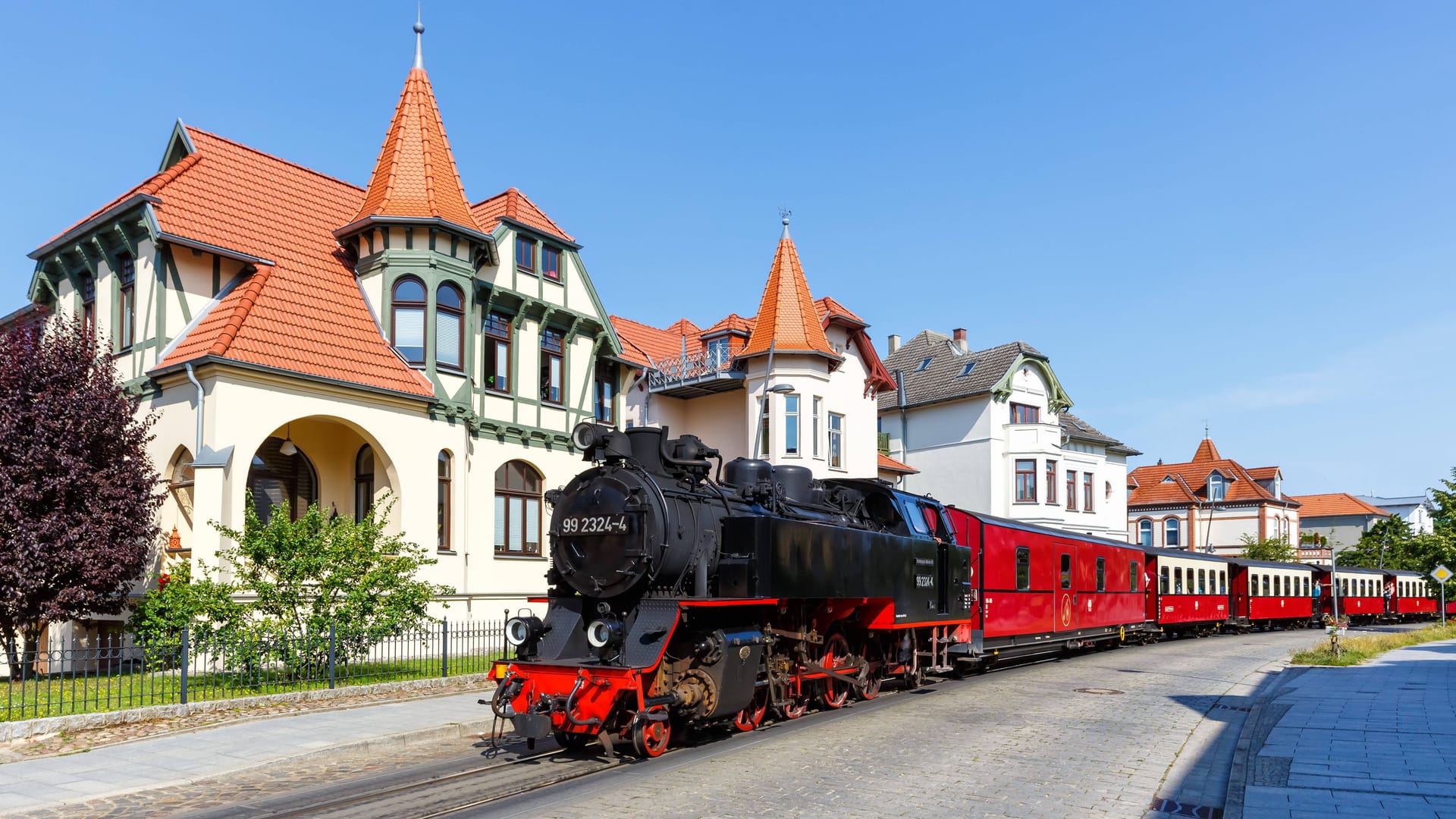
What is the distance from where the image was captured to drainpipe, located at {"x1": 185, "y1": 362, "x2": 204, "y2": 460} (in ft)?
52.9

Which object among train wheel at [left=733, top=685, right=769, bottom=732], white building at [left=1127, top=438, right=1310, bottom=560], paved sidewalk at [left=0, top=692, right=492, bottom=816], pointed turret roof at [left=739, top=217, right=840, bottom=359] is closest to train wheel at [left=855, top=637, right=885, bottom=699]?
train wheel at [left=733, top=685, right=769, bottom=732]

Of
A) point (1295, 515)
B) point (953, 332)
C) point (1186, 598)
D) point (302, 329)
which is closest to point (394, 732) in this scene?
point (302, 329)

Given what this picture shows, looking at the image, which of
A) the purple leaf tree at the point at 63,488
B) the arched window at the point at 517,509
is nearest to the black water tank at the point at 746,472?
the purple leaf tree at the point at 63,488

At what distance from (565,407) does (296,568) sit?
10051 mm

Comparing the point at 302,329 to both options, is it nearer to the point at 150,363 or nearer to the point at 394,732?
the point at 150,363

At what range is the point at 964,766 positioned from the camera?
9.15 metres

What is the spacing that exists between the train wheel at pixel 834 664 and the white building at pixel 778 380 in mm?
14499

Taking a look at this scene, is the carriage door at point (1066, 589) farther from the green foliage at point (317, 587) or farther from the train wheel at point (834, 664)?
the green foliage at point (317, 587)

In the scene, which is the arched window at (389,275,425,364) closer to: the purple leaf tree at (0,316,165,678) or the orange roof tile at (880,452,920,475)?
the purple leaf tree at (0,316,165,678)

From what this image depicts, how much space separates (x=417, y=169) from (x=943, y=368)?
28.6 m

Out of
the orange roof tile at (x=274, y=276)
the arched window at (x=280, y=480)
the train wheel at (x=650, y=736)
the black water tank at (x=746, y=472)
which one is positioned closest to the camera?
the train wheel at (x=650, y=736)

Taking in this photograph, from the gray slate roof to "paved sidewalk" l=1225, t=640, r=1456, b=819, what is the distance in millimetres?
23666

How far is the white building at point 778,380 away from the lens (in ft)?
97.9

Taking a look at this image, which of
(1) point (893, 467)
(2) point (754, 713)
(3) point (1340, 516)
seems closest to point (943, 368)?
(1) point (893, 467)
